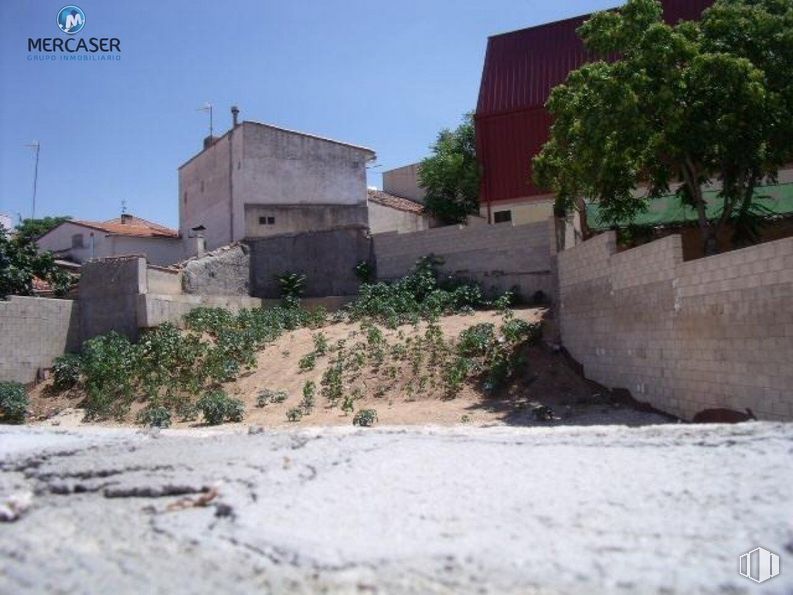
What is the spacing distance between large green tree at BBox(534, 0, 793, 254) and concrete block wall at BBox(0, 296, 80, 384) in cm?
1205

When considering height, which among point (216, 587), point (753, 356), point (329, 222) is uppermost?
point (329, 222)

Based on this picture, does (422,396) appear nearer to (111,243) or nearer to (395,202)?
(395,202)

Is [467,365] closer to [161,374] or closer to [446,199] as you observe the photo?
[161,374]

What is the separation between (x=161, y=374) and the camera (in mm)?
14383

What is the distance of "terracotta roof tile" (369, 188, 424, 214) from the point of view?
2473cm

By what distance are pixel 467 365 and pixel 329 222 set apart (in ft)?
37.3

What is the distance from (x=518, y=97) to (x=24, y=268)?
48.2ft

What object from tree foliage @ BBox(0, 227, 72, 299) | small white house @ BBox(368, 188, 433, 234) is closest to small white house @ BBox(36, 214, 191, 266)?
tree foliage @ BBox(0, 227, 72, 299)

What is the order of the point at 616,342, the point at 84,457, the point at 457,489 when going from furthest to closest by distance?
the point at 616,342 < the point at 84,457 < the point at 457,489

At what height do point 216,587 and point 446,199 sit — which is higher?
point 446,199

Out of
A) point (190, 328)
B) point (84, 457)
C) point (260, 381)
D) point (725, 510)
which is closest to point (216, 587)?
point (725, 510)

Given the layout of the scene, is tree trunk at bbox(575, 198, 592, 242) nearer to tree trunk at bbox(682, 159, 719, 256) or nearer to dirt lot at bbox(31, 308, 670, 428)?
dirt lot at bbox(31, 308, 670, 428)

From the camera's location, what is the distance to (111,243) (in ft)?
79.6

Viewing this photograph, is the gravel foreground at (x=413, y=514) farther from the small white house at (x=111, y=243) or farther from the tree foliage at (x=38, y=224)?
the tree foliage at (x=38, y=224)
